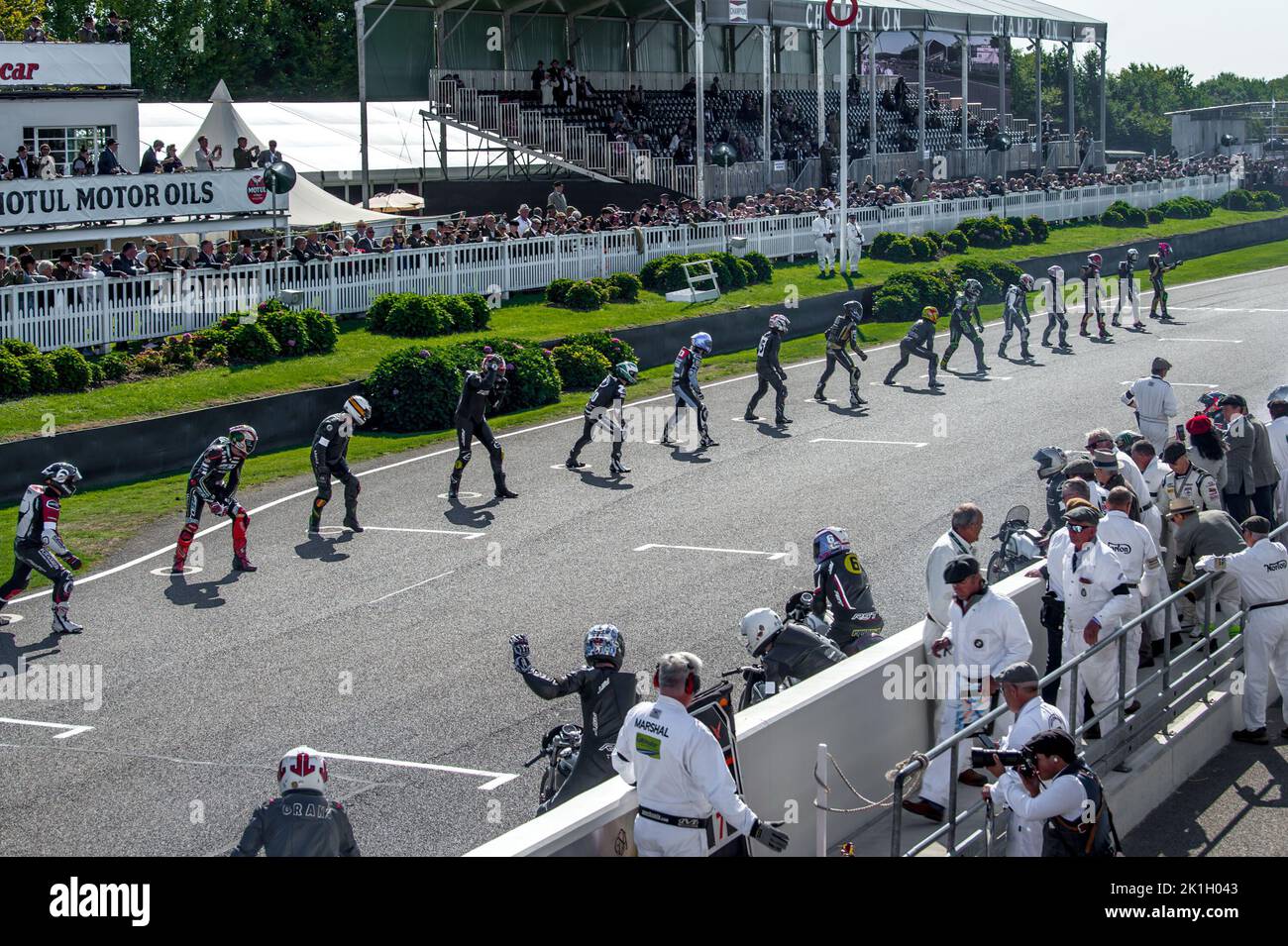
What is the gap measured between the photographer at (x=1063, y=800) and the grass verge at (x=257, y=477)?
1199 centimetres

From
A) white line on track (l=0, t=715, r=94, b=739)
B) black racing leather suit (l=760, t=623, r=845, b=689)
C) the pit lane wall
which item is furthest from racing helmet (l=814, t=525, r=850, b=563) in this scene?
white line on track (l=0, t=715, r=94, b=739)

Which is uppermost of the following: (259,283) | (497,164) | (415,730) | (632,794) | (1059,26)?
(1059,26)

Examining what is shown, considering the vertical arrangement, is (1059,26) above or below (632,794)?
above

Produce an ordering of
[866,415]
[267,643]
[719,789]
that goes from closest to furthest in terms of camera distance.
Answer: [719,789]
[267,643]
[866,415]

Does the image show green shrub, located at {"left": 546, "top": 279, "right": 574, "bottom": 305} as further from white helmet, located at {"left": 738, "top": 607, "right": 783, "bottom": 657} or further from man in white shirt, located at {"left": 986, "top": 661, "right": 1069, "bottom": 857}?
man in white shirt, located at {"left": 986, "top": 661, "right": 1069, "bottom": 857}

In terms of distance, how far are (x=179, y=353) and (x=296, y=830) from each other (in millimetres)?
17064

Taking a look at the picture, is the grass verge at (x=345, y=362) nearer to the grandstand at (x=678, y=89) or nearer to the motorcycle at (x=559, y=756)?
the grandstand at (x=678, y=89)

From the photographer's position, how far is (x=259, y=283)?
26.0m

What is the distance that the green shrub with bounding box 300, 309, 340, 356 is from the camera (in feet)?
82.4

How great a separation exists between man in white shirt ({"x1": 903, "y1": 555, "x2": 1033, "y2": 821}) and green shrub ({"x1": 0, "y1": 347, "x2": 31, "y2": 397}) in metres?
15.7
